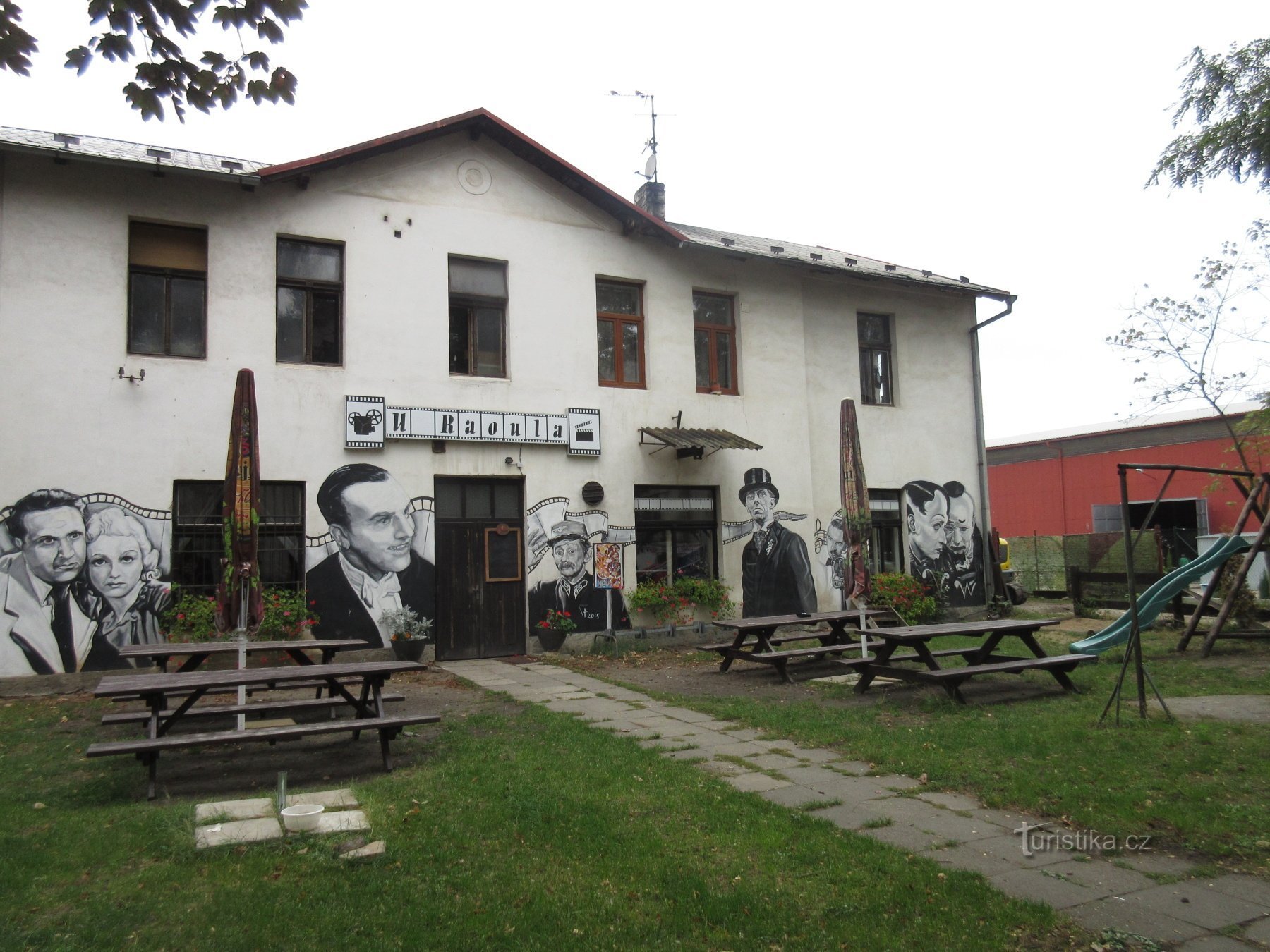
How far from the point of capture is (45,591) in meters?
10.1

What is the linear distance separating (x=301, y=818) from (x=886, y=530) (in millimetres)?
13543

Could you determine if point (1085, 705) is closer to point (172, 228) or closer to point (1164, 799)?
point (1164, 799)

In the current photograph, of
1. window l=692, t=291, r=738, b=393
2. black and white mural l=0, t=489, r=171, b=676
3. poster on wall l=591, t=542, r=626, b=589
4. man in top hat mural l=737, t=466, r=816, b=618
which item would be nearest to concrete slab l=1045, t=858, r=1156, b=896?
poster on wall l=591, t=542, r=626, b=589

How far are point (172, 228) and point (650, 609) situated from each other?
27.1 ft

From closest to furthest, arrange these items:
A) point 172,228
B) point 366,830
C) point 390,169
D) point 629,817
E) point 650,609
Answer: point 366,830 → point 629,817 → point 172,228 → point 390,169 → point 650,609

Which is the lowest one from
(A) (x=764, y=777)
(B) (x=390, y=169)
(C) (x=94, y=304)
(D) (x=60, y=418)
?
(A) (x=764, y=777)

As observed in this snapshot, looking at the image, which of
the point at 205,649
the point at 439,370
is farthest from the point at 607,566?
the point at 205,649

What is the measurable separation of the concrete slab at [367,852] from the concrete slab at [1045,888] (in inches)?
112

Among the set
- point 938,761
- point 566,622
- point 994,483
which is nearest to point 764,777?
point 938,761

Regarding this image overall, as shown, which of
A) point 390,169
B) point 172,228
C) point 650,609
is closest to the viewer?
point 172,228

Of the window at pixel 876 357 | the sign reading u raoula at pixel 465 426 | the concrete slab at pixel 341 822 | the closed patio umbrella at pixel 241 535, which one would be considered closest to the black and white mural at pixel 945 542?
the window at pixel 876 357

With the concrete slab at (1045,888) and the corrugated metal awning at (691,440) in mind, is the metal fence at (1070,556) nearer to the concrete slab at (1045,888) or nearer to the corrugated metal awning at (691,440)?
the corrugated metal awning at (691,440)

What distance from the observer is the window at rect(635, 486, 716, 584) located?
1384 centimetres

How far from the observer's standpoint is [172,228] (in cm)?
1129
